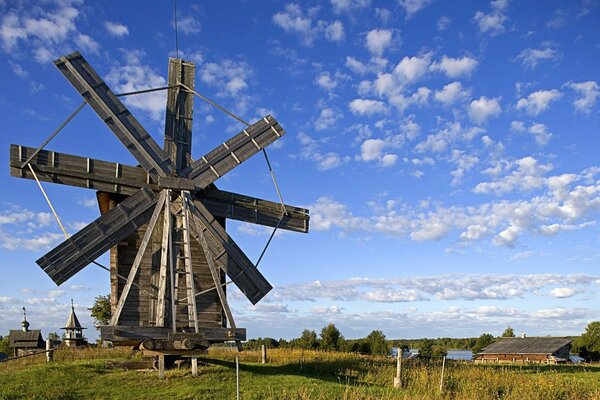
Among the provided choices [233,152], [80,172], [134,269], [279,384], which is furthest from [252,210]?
[279,384]

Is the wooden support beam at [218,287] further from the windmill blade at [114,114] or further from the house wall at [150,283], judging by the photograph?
the windmill blade at [114,114]

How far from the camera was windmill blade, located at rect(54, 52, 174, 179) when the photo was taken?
1609 centimetres

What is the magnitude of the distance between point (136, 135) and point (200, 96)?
8.07ft

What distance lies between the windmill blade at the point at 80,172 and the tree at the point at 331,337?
33452 mm

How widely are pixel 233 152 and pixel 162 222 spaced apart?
316cm

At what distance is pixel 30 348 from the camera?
4588 centimetres

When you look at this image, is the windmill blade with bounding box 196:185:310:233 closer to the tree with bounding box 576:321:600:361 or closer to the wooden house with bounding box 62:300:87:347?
the wooden house with bounding box 62:300:87:347

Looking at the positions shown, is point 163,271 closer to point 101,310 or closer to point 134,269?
point 134,269

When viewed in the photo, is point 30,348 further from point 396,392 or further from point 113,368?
point 396,392

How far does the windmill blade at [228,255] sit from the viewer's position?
1689cm

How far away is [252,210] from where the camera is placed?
1850 centimetres

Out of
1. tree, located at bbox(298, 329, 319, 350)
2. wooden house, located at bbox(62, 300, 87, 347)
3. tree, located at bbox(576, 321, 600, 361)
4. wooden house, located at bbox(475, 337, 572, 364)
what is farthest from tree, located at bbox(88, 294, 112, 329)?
tree, located at bbox(576, 321, 600, 361)

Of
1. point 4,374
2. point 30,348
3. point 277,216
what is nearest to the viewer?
point 4,374

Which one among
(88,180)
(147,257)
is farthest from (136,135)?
(147,257)
